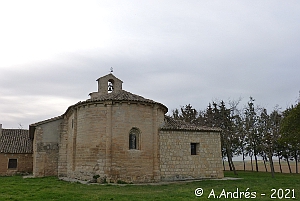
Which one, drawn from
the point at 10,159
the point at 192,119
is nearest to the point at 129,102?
the point at 10,159

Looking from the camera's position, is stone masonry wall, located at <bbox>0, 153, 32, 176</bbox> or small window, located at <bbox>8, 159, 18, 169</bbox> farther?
small window, located at <bbox>8, 159, 18, 169</bbox>

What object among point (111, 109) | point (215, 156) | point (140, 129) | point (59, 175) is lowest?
point (59, 175)

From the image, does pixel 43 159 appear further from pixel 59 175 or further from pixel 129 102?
pixel 129 102

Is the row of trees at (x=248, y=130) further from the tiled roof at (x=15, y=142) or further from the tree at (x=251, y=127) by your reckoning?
the tiled roof at (x=15, y=142)

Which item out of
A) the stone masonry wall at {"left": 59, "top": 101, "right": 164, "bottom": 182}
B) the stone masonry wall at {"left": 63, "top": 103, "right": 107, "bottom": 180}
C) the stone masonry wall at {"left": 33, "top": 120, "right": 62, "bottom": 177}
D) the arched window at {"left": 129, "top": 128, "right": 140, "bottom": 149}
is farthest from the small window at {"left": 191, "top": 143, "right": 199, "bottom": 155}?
the stone masonry wall at {"left": 33, "top": 120, "right": 62, "bottom": 177}

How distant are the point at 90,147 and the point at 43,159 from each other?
652 cm

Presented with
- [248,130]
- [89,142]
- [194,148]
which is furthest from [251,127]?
[89,142]

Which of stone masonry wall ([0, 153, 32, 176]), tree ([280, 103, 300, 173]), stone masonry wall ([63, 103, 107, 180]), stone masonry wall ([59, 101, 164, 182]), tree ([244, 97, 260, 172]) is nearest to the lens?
tree ([280, 103, 300, 173])

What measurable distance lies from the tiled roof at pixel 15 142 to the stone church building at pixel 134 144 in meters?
5.94

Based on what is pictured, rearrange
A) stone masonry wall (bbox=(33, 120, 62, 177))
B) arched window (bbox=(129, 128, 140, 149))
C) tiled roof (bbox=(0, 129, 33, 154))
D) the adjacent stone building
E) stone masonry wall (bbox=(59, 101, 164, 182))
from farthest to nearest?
tiled roof (bbox=(0, 129, 33, 154))
the adjacent stone building
stone masonry wall (bbox=(33, 120, 62, 177))
arched window (bbox=(129, 128, 140, 149))
stone masonry wall (bbox=(59, 101, 164, 182))

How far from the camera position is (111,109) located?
1772 centimetres

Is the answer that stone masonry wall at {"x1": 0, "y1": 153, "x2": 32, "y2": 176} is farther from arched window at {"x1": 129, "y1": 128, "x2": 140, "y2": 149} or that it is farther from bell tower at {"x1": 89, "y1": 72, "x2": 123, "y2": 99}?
arched window at {"x1": 129, "y1": 128, "x2": 140, "y2": 149}

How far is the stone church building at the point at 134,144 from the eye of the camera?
17.3 metres

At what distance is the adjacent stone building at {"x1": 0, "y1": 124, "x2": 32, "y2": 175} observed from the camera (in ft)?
83.0
